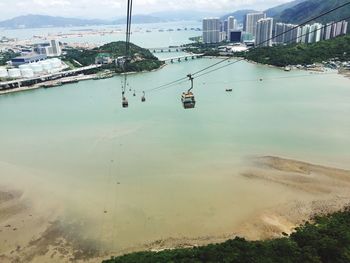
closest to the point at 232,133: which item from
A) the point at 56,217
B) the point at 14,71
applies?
the point at 56,217

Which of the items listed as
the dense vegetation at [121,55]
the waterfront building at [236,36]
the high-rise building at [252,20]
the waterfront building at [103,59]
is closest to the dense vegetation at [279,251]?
the dense vegetation at [121,55]

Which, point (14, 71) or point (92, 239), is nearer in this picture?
point (92, 239)

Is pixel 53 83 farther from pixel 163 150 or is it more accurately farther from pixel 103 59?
pixel 163 150

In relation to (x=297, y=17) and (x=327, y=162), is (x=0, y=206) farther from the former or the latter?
(x=297, y=17)

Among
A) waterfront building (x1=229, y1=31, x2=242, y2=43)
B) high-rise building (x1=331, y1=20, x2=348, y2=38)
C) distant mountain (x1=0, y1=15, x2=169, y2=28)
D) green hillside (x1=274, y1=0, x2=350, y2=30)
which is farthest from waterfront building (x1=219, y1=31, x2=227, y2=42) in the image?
distant mountain (x1=0, y1=15, x2=169, y2=28)

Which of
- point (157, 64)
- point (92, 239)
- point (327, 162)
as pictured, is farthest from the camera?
point (157, 64)

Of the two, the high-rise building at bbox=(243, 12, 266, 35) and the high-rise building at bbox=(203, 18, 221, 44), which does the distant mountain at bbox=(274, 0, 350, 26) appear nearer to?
the high-rise building at bbox=(243, 12, 266, 35)
